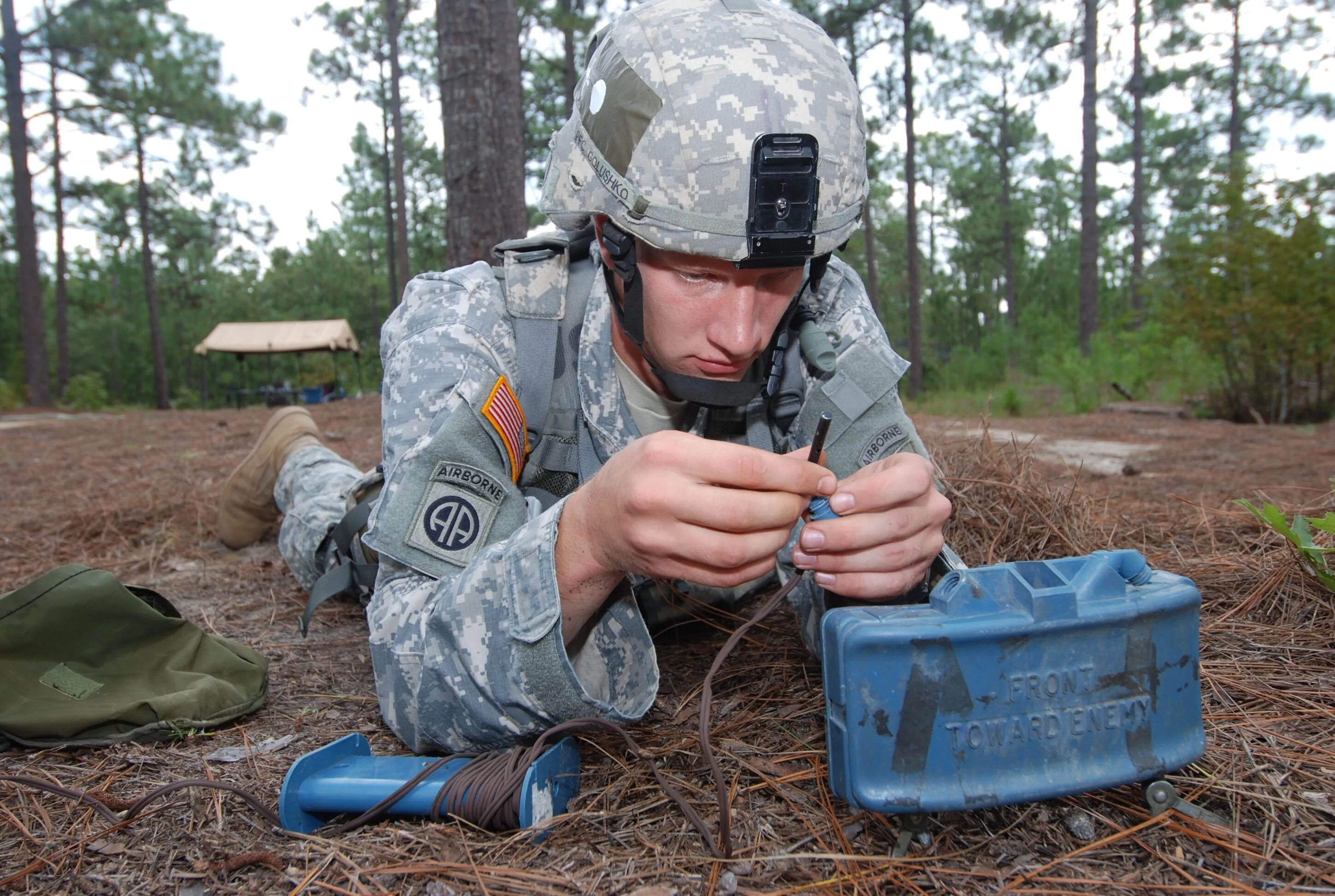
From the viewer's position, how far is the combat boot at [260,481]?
9.62ft

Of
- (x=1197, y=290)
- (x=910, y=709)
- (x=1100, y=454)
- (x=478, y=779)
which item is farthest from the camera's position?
(x=1197, y=290)

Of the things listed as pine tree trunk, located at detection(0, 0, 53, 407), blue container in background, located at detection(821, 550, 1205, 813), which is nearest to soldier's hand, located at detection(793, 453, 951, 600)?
blue container in background, located at detection(821, 550, 1205, 813)

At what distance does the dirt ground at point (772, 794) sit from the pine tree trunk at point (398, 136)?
14.2 meters

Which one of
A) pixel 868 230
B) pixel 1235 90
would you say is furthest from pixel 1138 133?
pixel 868 230

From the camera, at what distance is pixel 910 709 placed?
0.94m

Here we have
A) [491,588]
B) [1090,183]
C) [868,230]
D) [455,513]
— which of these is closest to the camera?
[491,588]

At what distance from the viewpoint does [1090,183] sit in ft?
42.0

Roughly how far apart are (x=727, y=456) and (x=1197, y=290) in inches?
320

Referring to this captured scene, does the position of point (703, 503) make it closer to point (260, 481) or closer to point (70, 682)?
point (70, 682)

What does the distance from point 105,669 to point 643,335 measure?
3.99ft

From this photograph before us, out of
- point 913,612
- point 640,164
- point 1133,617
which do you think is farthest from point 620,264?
point 1133,617

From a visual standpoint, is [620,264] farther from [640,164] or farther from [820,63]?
[820,63]

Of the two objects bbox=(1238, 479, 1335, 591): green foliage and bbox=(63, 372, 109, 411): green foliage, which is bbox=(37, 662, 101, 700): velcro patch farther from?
bbox=(63, 372, 109, 411): green foliage

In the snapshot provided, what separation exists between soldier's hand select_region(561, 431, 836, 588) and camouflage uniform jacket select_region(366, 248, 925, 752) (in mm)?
188
